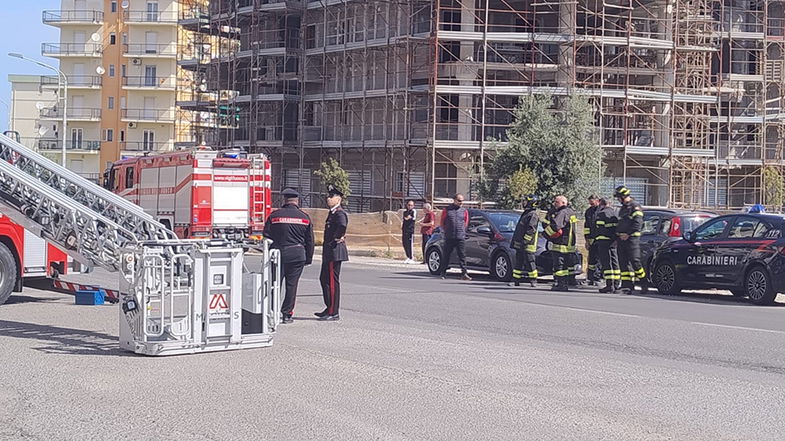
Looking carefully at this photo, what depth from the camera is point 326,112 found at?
5588 centimetres

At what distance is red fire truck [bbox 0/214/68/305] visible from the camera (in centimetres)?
1559

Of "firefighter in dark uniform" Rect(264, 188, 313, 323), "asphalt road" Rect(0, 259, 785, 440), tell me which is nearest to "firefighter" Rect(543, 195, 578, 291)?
"asphalt road" Rect(0, 259, 785, 440)

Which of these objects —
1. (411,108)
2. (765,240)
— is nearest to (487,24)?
(411,108)

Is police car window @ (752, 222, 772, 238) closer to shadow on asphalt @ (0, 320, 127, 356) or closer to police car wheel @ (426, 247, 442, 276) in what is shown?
police car wheel @ (426, 247, 442, 276)

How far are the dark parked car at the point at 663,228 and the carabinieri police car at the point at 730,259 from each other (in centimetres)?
80

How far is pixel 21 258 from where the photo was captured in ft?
52.2

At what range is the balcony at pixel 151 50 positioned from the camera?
81569 millimetres

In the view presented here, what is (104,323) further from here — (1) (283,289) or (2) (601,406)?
(2) (601,406)

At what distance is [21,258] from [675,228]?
12997mm

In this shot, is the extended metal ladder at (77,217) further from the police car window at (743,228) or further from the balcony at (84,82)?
the balcony at (84,82)

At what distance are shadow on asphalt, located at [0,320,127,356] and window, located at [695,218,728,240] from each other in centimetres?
1191

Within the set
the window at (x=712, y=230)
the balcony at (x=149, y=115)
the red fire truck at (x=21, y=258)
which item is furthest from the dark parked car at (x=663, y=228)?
the balcony at (x=149, y=115)

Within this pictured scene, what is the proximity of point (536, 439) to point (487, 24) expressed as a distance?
137ft

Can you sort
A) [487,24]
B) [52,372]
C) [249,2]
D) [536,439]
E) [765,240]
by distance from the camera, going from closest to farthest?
[536,439], [52,372], [765,240], [487,24], [249,2]
